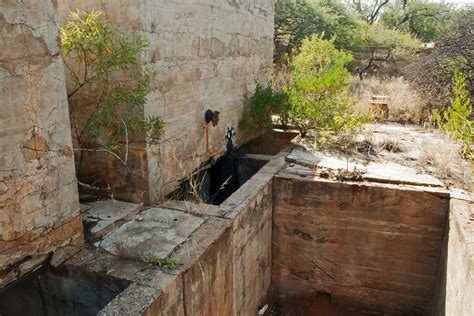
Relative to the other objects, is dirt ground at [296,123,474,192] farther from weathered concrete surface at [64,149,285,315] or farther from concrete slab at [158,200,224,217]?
concrete slab at [158,200,224,217]

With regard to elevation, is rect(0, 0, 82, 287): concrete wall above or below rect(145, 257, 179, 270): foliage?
above

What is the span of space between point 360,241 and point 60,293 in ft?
11.0

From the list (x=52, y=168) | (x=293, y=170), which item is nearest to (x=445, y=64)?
(x=293, y=170)

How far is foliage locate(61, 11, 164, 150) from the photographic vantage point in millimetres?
3102

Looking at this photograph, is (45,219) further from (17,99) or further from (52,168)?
(17,99)

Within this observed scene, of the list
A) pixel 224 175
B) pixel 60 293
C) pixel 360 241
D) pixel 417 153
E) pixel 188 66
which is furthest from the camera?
pixel 417 153

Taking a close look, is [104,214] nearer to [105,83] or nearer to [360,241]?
[105,83]

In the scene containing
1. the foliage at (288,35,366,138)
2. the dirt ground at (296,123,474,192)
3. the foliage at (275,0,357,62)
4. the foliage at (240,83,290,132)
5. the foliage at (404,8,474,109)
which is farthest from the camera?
the foliage at (275,0,357,62)

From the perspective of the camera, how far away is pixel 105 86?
3477 mm

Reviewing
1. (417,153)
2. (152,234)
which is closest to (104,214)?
(152,234)

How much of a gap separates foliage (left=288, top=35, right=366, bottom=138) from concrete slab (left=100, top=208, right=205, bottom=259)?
3222 mm

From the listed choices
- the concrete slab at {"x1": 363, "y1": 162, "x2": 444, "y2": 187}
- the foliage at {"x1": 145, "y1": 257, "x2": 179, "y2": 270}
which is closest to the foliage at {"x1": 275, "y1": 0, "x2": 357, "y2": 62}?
the concrete slab at {"x1": 363, "y1": 162, "x2": 444, "y2": 187}

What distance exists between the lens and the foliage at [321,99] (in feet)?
19.6

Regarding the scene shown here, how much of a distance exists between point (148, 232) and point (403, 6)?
2474 cm
